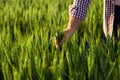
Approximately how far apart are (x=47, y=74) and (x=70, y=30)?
1.11ft

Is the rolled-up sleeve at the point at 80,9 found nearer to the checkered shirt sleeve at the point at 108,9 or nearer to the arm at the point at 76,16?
the arm at the point at 76,16

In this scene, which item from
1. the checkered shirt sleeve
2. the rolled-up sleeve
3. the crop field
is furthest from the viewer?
the checkered shirt sleeve

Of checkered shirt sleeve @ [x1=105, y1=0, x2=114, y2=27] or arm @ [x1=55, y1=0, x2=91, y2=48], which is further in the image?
checkered shirt sleeve @ [x1=105, y1=0, x2=114, y2=27]

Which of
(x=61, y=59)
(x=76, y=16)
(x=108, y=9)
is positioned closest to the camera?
(x=61, y=59)

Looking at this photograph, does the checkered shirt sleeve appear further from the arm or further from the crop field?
the arm

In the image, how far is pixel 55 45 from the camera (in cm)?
149

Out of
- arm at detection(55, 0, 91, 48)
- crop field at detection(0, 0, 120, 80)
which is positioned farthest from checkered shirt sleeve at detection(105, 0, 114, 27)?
arm at detection(55, 0, 91, 48)

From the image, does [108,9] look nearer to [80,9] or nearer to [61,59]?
[80,9]

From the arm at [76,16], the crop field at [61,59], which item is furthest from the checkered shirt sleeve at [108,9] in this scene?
the arm at [76,16]

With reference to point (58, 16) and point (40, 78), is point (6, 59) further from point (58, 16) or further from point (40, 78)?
point (58, 16)

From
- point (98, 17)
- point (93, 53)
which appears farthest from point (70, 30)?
point (98, 17)

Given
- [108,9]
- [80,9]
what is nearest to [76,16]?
[80,9]

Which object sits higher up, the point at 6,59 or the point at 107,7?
the point at 107,7

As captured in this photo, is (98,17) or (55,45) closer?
(55,45)
